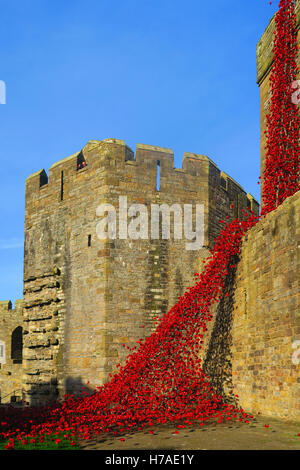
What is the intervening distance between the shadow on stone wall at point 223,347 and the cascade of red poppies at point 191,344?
0.59 ft

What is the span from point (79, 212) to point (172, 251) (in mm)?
3465

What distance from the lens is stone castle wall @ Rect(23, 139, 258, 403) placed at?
15.5 metres

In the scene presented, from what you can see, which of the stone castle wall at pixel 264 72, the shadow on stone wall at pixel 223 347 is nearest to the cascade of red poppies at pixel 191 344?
the shadow on stone wall at pixel 223 347

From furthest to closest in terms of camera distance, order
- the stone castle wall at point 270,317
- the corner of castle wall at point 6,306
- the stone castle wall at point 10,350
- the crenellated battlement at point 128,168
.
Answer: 1. the corner of castle wall at point 6,306
2. the stone castle wall at point 10,350
3. the crenellated battlement at point 128,168
4. the stone castle wall at point 270,317

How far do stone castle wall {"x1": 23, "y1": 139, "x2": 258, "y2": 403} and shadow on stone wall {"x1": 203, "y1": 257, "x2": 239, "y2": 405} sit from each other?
7.87 feet

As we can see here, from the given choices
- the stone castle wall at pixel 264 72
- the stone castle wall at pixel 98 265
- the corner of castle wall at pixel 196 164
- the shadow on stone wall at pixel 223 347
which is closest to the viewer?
the shadow on stone wall at pixel 223 347

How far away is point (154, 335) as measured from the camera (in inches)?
599

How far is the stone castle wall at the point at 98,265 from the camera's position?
15.5 meters

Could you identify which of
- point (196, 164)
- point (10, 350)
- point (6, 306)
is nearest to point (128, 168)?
point (196, 164)

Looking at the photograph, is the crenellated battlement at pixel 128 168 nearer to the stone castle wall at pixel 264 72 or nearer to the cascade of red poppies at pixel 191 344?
the stone castle wall at pixel 264 72

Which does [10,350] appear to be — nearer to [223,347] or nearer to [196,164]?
[196,164]

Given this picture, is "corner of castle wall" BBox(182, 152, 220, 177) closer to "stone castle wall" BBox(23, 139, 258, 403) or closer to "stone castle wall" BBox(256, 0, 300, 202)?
"stone castle wall" BBox(23, 139, 258, 403)

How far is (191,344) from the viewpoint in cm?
1398

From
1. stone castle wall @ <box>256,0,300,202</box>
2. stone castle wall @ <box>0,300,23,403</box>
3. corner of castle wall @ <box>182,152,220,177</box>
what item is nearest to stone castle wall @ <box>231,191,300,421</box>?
stone castle wall @ <box>256,0,300,202</box>
